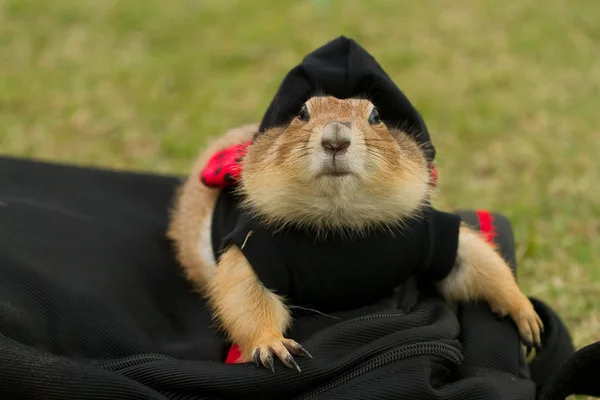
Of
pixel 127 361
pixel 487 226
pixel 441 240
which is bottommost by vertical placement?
pixel 127 361

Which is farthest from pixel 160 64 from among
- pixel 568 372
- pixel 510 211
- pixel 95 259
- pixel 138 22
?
pixel 568 372

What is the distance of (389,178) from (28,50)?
5.27 m

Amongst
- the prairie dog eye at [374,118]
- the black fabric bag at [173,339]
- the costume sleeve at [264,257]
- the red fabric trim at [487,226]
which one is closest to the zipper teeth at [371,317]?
the black fabric bag at [173,339]

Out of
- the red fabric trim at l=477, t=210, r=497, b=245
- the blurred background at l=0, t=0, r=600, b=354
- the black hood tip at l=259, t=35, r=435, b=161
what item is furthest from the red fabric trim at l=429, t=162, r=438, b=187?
the blurred background at l=0, t=0, r=600, b=354

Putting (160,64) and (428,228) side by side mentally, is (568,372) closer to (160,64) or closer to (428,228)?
(428,228)

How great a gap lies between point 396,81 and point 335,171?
4135 millimetres

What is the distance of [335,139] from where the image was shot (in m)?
2.30

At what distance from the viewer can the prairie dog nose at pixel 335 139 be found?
7.55 feet

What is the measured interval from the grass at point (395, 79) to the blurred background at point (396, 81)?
1 centimetres

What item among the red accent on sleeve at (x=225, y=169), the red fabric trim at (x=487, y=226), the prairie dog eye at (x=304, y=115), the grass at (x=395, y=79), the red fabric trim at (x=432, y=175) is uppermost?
the prairie dog eye at (x=304, y=115)

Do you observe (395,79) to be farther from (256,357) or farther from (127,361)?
(127,361)

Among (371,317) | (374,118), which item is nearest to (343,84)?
(374,118)

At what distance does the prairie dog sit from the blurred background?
825 mm

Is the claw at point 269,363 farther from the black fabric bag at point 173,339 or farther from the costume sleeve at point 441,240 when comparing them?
the costume sleeve at point 441,240
